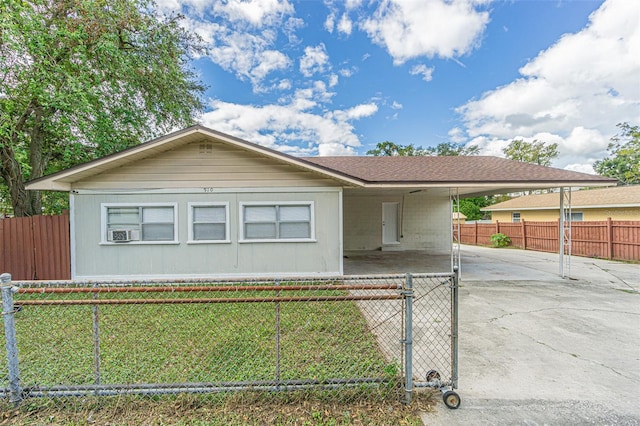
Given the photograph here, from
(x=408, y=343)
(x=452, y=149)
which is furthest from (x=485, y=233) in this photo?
(x=452, y=149)

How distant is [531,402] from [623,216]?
16240 mm

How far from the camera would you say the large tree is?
7.11 m

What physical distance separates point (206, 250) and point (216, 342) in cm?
367

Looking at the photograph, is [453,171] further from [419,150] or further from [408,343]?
[419,150]

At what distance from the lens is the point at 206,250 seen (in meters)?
6.83

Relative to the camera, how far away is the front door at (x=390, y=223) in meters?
11.9

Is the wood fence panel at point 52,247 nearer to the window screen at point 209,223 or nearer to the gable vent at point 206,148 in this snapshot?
the window screen at point 209,223

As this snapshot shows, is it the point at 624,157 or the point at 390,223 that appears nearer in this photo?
the point at 390,223

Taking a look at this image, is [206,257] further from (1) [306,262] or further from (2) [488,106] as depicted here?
(2) [488,106]

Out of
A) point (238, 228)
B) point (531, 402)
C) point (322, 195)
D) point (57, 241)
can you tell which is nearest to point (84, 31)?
point (57, 241)

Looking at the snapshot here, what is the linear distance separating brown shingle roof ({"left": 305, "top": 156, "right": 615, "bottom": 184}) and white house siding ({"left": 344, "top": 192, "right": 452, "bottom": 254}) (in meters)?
2.14

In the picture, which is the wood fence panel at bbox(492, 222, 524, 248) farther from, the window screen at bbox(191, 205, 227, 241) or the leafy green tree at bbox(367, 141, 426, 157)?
the leafy green tree at bbox(367, 141, 426, 157)

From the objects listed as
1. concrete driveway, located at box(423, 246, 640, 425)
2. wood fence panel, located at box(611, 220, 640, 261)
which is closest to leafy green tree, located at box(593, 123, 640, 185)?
wood fence panel, located at box(611, 220, 640, 261)

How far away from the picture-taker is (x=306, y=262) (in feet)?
22.8
